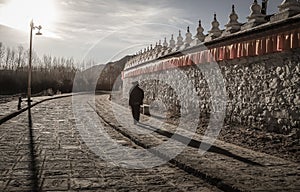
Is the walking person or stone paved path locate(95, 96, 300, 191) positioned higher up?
the walking person

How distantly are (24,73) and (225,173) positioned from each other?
7305cm

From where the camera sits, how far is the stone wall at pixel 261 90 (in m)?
9.18

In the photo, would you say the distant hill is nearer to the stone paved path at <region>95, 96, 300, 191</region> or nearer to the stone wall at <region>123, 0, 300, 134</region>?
the stone wall at <region>123, 0, 300, 134</region>

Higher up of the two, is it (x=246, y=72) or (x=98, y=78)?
(x=98, y=78)

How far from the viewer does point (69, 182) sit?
5938 millimetres

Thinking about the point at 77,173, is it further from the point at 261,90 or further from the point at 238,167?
the point at 261,90

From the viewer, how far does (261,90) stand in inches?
418

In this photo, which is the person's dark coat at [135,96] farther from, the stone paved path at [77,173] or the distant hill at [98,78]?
the distant hill at [98,78]

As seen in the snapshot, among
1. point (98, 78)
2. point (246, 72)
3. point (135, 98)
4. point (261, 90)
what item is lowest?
point (135, 98)

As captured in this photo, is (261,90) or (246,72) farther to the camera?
(246,72)

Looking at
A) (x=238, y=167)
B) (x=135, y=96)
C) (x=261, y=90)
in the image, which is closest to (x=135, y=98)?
(x=135, y=96)

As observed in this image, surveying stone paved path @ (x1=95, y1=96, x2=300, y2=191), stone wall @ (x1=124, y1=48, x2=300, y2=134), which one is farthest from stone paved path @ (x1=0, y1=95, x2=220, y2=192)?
stone wall @ (x1=124, y1=48, x2=300, y2=134)

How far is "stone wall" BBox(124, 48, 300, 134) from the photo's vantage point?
30.1 ft

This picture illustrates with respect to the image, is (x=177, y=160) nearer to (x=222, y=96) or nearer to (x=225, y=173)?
(x=225, y=173)
